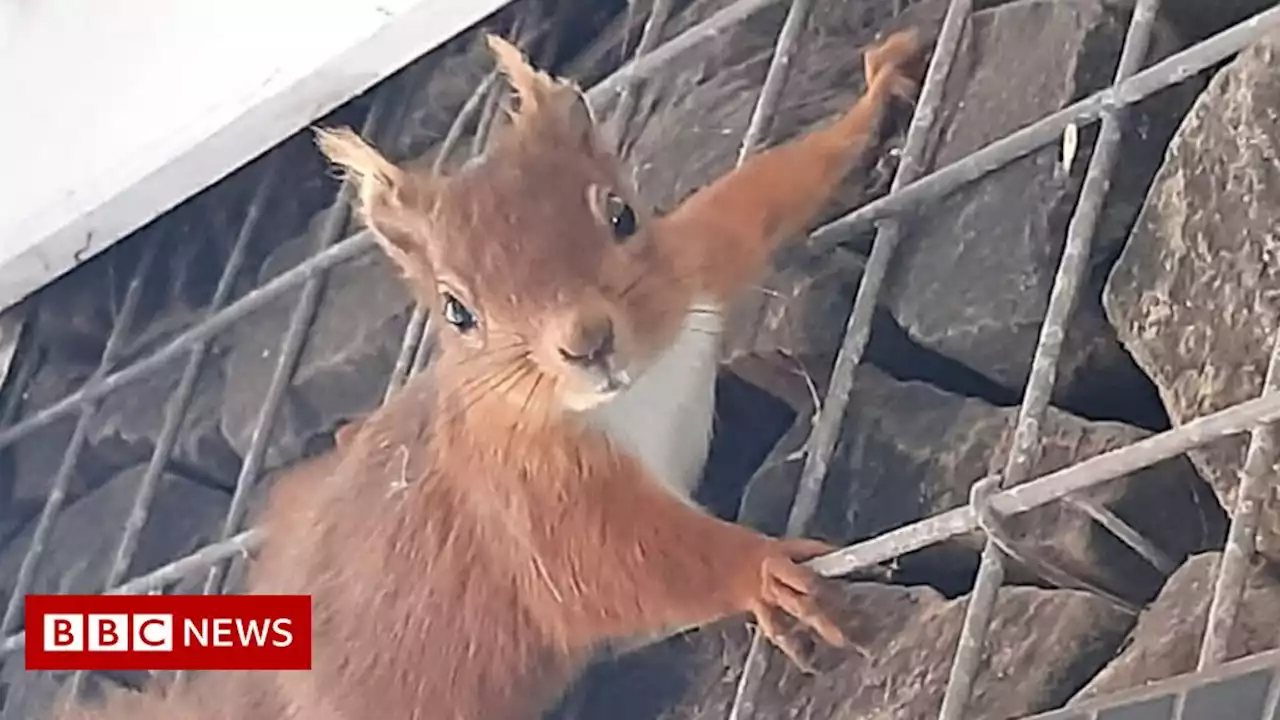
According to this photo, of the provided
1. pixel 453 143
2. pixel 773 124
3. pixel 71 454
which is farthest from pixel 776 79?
pixel 71 454

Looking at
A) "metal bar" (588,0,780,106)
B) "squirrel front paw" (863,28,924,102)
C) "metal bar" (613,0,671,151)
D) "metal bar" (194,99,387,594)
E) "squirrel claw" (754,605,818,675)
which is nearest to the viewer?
"squirrel claw" (754,605,818,675)

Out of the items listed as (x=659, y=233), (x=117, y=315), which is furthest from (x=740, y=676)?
(x=117, y=315)

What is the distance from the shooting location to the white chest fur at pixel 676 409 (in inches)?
41.3

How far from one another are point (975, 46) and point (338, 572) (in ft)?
1.49

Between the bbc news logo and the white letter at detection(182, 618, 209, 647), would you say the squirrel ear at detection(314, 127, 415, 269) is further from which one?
the white letter at detection(182, 618, 209, 647)

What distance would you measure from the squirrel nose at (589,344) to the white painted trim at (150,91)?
49 centimetres

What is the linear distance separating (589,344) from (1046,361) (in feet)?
0.65

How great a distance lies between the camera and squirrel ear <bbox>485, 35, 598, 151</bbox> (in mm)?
1064

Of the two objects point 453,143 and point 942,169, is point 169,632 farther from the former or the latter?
point 942,169

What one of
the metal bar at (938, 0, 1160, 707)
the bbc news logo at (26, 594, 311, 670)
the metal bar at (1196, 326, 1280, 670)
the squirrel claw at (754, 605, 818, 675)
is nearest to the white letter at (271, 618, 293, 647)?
the bbc news logo at (26, 594, 311, 670)

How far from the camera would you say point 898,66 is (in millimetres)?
1146

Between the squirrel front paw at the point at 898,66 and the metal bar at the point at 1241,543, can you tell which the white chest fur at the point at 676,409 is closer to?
the squirrel front paw at the point at 898,66

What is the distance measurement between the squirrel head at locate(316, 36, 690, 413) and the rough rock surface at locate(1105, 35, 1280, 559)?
22cm

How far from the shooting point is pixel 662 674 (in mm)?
1152
